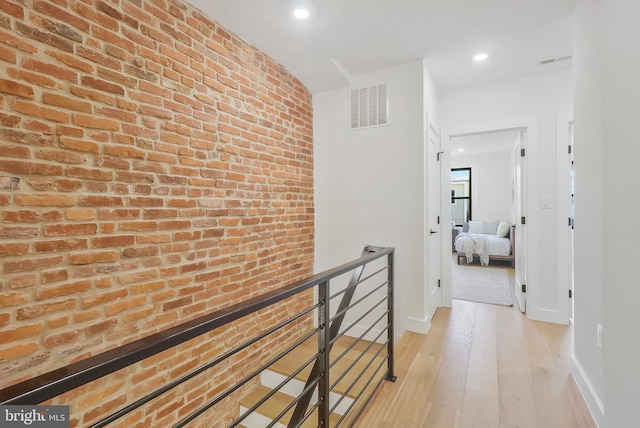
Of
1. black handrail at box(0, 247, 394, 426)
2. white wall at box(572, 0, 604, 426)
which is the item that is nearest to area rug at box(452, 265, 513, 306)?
→ white wall at box(572, 0, 604, 426)

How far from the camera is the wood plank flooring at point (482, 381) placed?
169 cm

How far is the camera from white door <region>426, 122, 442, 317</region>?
2.97m

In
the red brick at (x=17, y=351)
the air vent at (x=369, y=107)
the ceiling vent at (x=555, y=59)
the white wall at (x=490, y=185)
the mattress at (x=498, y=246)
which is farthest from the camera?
the white wall at (x=490, y=185)

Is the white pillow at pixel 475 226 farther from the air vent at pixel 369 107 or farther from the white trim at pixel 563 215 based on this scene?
the air vent at pixel 369 107

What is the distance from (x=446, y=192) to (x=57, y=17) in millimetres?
3622

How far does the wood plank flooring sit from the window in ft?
17.9

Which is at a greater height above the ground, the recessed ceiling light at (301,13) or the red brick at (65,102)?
the recessed ceiling light at (301,13)

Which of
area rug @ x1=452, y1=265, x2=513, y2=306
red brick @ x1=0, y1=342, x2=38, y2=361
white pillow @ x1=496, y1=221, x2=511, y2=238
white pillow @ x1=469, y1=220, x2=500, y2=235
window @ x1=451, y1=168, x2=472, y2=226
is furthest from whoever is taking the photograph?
window @ x1=451, y1=168, x2=472, y2=226

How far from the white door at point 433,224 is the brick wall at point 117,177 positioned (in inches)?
67.3

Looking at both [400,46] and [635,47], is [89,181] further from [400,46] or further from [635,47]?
[400,46]

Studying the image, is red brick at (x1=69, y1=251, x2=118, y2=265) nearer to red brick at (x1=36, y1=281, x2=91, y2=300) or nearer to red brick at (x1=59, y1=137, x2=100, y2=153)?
red brick at (x1=36, y1=281, x2=91, y2=300)

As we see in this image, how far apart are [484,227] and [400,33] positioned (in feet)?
19.1

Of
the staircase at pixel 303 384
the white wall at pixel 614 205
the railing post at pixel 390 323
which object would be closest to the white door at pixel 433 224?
the staircase at pixel 303 384

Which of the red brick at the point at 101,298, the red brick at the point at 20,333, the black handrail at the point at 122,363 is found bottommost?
the red brick at the point at 20,333
